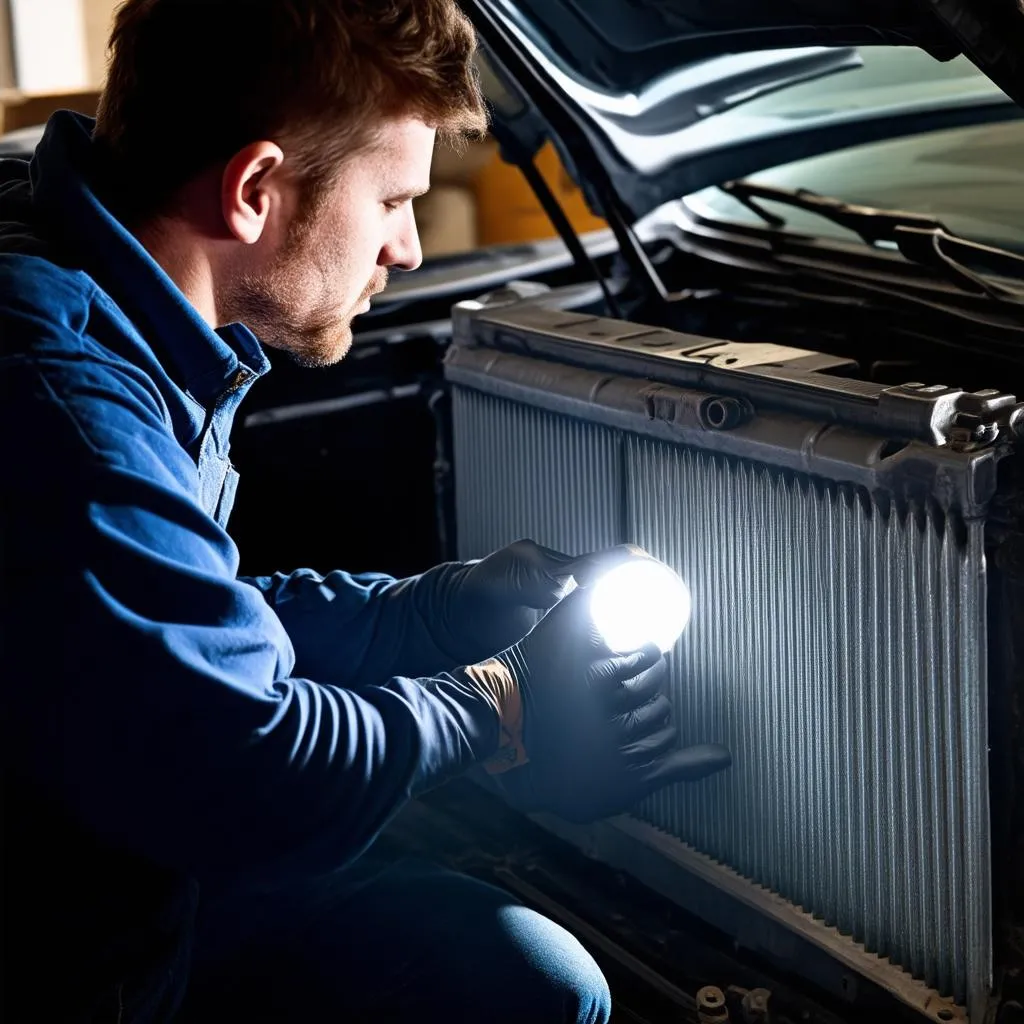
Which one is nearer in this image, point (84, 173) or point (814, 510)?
point (84, 173)

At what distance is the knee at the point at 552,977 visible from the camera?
4.33 ft

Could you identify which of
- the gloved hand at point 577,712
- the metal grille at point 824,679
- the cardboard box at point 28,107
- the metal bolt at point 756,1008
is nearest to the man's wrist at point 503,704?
the gloved hand at point 577,712

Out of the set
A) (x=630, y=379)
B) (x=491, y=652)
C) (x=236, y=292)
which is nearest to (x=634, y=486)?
(x=630, y=379)

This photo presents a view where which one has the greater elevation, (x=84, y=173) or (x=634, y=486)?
(x=84, y=173)

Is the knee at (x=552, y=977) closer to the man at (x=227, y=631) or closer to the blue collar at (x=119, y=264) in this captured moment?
the man at (x=227, y=631)

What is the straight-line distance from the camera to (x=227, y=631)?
106cm

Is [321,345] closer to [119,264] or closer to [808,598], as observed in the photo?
[119,264]

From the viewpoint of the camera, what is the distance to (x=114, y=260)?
117 centimetres

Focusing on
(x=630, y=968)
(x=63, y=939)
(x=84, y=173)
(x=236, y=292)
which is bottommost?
(x=630, y=968)

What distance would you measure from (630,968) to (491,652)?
0.42 m

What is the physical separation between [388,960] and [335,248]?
0.70m

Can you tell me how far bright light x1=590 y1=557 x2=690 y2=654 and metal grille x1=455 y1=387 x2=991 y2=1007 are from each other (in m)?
0.12

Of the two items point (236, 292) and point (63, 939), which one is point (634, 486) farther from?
point (63, 939)

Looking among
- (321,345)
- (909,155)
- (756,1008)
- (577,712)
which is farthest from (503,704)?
(909,155)
